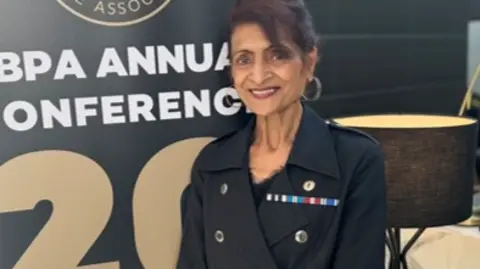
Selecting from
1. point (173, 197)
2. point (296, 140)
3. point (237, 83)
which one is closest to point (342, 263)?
point (296, 140)

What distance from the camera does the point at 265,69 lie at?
114 centimetres

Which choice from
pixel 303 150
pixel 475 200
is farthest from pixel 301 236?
pixel 475 200

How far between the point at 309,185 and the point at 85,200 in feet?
2.05

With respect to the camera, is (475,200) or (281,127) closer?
(281,127)

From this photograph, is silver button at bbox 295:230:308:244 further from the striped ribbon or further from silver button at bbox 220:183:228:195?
silver button at bbox 220:183:228:195

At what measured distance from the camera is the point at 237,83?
3.87ft

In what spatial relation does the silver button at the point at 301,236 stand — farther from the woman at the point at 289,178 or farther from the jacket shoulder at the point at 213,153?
the jacket shoulder at the point at 213,153

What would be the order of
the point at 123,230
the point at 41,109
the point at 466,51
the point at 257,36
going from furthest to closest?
the point at 466,51
the point at 123,230
the point at 41,109
the point at 257,36

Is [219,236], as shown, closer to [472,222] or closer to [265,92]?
[265,92]

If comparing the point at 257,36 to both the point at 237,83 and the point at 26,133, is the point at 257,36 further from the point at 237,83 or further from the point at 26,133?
the point at 26,133

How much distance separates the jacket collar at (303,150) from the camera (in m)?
1.17

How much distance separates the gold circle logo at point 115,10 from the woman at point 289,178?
0.36 m

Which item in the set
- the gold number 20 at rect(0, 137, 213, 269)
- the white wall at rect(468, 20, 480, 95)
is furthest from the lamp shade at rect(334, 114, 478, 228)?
the white wall at rect(468, 20, 480, 95)

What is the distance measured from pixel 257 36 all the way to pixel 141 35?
1.46 feet
